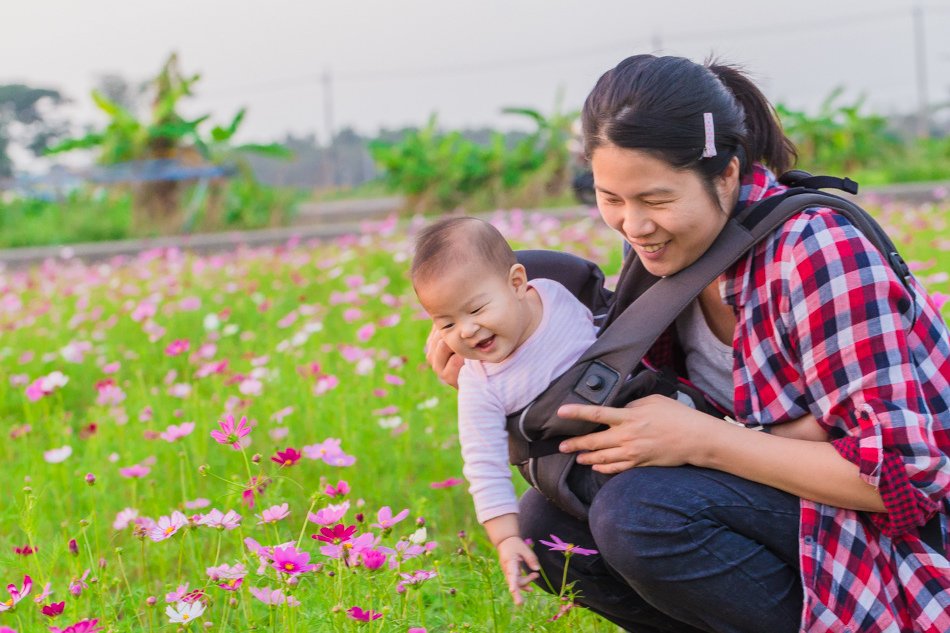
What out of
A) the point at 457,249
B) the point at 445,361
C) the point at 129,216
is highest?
the point at 457,249

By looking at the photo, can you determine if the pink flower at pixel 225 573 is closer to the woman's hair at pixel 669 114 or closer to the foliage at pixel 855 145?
the woman's hair at pixel 669 114

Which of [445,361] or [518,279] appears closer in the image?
[518,279]

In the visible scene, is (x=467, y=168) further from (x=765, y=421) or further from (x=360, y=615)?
(x=360, y=615)

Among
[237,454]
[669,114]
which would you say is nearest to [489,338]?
[669,114]

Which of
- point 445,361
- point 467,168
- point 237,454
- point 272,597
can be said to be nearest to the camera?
point 272,597

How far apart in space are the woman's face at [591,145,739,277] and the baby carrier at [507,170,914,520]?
0.03m

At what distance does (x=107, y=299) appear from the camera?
531 cm

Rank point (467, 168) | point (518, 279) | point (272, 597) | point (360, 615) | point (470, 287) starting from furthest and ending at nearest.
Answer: point (467, 168)
point (518, 279)
point (470, 287)
point (272, 597)
point (360, 615)

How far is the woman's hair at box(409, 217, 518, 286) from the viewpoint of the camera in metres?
1.88

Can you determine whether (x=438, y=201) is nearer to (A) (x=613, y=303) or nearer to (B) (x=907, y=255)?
(B) (x=907, y=255)

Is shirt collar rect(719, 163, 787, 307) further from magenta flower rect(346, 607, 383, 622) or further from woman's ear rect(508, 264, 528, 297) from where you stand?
magenta flower rect(346, 607, 383, 622)

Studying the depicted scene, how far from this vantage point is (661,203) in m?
1.72

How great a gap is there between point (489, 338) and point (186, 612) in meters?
0.68

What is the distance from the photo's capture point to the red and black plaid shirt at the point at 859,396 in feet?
5.10
